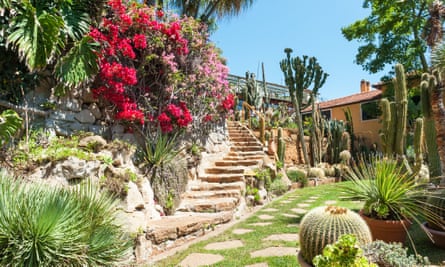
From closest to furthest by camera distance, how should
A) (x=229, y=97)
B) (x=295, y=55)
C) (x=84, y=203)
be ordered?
(x=84, y=203), (x=229, y=97), (x=295, y=55)

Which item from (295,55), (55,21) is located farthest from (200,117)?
(295,55)

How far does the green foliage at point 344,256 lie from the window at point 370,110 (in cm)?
1800

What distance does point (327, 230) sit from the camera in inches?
109

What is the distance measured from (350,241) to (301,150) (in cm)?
1279

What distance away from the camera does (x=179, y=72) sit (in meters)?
6.88

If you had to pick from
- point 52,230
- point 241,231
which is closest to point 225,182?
point 241,231

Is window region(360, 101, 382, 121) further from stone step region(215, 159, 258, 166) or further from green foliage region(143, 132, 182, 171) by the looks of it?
green foliage region(143, 132, 182, 171)

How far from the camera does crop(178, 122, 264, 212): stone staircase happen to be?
6.17m

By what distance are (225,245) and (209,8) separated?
9653 mm

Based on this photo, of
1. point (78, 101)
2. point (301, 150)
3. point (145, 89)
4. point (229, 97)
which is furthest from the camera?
point (301, 150)

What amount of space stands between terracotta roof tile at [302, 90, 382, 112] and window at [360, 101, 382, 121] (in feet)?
1.49

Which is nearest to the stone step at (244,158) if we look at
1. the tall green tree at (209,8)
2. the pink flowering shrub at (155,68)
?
the pink flowering shrub at (155,68)

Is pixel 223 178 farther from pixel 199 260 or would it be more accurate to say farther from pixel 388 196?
pixel 388 196

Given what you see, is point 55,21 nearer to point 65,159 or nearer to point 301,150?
point 65,159
